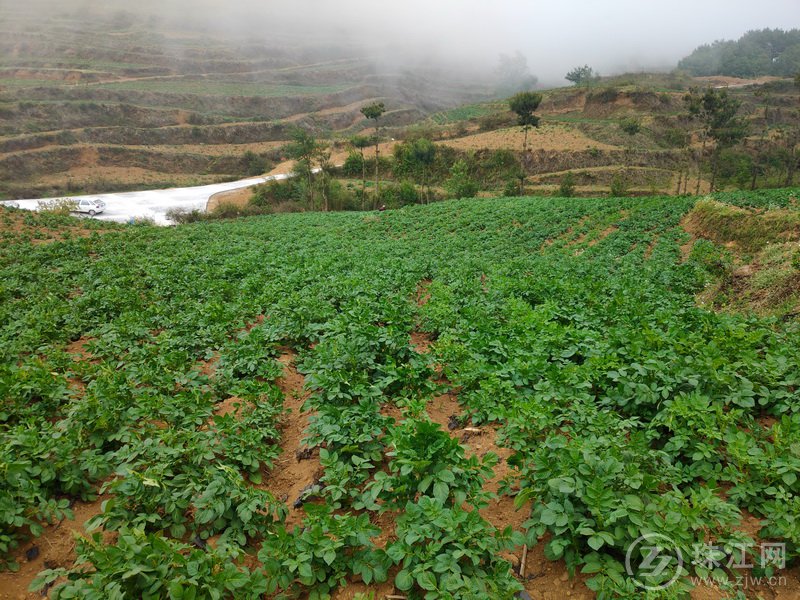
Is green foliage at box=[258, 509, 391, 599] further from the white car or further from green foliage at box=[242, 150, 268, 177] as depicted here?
green foliage at box=[242, 150, 268, 177]

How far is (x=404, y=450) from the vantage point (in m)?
3.10

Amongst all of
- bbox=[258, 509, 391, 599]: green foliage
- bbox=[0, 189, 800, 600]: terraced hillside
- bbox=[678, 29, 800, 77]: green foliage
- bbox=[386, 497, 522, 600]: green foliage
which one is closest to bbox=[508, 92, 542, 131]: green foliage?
bbox=[0, 189, 800, 600]: terraced hillside

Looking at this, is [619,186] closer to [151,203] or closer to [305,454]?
[305,454]

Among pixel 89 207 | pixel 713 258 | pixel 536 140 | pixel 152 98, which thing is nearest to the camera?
pixel 713 258

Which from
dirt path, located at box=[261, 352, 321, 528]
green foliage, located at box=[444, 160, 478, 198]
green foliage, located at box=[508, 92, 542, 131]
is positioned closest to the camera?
dirt path, located at box=[261, 352, 321, 528]

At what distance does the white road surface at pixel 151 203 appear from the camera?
3956 cm

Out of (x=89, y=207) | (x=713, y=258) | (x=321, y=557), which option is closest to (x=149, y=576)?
(x=321, y=557)

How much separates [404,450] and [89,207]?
45.8m

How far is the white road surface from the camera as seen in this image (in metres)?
39.6

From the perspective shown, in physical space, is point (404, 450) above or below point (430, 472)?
above

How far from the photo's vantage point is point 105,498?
3604 millimetres

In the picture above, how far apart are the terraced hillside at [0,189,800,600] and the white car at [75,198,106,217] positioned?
3652 cm

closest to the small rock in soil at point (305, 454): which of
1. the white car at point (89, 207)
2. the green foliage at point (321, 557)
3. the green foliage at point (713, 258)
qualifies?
the green foliage at point (321, 557)

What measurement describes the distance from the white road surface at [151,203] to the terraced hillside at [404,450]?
37388 mm
